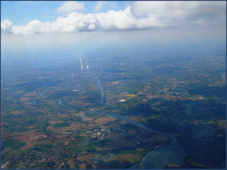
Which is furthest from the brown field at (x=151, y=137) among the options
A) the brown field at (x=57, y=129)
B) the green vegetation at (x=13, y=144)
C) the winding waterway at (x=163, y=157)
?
the green vegetation at (x=13, y=144)

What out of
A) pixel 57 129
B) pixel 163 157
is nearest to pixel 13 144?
pixel 57 129

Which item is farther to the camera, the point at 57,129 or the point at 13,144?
the point at 57,129

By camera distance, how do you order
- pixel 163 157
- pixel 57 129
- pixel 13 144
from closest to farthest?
pixel 163 157 → pixel 13 144 → pixel 57 129

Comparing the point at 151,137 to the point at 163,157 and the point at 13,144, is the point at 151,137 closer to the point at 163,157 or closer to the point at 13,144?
the point at 163,157

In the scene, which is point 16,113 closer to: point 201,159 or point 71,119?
point 71,119

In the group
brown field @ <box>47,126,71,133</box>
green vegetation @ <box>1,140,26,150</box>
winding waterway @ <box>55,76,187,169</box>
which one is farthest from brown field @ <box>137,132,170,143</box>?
green vegetation @ <box>1,140,26,150</box>

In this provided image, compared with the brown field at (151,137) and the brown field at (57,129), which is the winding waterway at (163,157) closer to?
the brown field at (151,137)

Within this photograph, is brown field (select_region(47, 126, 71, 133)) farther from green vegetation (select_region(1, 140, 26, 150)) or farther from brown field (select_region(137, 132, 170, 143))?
brown field (select_region(137, 132, 170, 143))

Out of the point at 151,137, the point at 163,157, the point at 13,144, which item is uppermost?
the point at 151,137

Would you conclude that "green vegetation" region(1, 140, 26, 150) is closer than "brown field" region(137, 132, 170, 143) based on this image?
No

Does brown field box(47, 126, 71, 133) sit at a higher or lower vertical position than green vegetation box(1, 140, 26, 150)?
higher

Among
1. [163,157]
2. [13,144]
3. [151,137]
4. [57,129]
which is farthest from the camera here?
[57,129]
